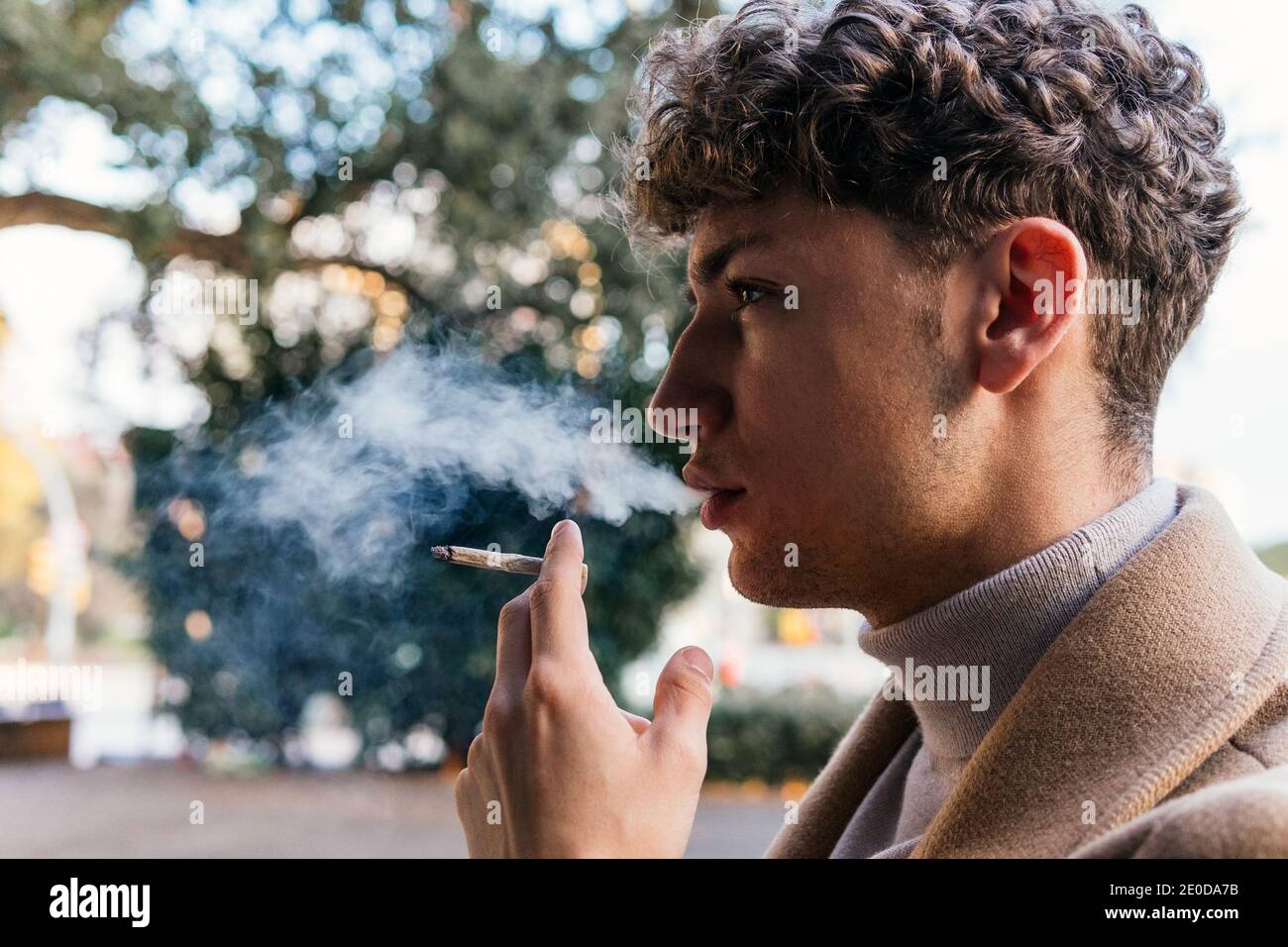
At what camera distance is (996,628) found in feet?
3.82

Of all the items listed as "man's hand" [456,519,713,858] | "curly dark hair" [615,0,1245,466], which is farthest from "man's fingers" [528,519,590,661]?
"curly dark hair" [615,0,1245,466]

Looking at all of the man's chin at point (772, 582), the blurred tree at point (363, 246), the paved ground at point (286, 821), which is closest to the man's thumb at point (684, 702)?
the man's chin at point (772, 582)

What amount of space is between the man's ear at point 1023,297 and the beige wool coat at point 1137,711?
0.78ft

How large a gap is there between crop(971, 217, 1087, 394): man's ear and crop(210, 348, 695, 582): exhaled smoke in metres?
0.98

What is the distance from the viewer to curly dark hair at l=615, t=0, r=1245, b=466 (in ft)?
3.90

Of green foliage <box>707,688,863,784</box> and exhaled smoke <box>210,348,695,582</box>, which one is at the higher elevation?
exhaled smoke <box>210,348,695,582</box>

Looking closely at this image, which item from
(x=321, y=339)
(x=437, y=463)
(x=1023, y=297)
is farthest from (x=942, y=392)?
(x=321, y=339)

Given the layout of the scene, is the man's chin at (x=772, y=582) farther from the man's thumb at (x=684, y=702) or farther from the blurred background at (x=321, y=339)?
the blurred background at (x=321, y=339)

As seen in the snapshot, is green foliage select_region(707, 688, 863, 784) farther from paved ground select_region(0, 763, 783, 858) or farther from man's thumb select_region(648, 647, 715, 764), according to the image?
man's thumb select_region(648, 647, 715, 764)

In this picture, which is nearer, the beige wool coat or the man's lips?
the beige wool coat

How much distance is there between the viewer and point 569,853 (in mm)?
990

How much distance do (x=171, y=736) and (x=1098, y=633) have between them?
521cm
